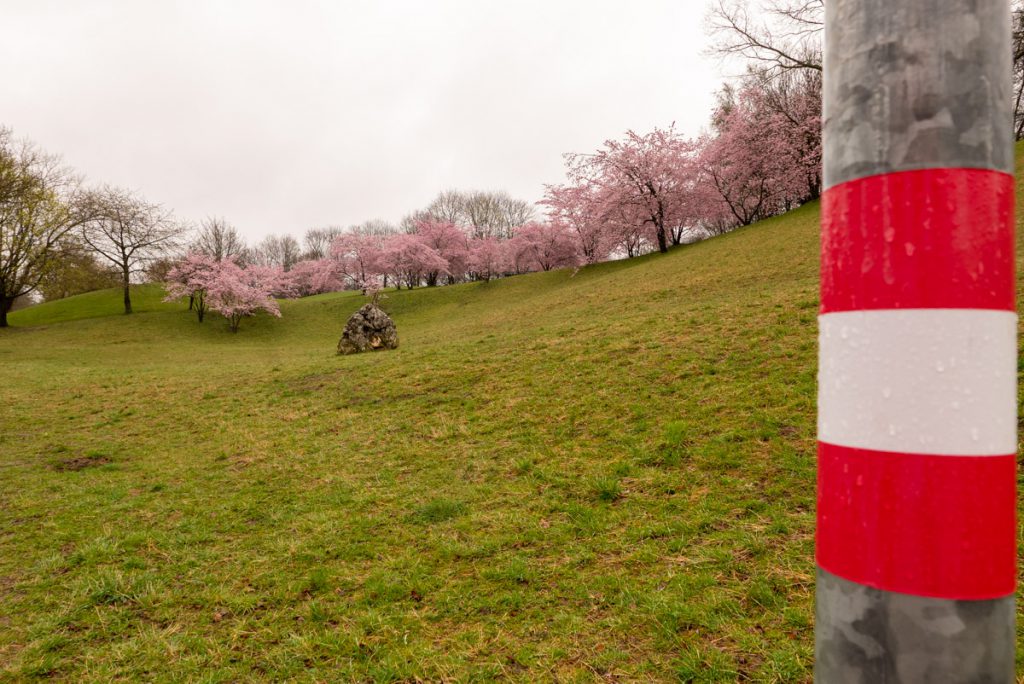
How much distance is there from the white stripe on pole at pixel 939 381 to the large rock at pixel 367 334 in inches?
735

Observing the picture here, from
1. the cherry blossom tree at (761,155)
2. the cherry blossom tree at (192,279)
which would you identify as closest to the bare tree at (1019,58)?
the cherry blossom tree at (761,155)

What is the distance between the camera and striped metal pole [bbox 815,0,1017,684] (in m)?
0.79

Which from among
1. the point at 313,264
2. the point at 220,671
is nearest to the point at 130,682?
the point at 220,671

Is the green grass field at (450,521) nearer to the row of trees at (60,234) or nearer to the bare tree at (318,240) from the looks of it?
the row of trees at (60,234)

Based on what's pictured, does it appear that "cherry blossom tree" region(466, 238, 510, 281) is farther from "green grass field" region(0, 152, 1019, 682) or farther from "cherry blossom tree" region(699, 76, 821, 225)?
"green grass field" region(0, 152, 1019, 682)

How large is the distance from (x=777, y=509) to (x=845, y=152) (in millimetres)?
4349

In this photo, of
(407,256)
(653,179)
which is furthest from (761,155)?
(407,256)

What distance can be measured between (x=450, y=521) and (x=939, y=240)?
507 cm

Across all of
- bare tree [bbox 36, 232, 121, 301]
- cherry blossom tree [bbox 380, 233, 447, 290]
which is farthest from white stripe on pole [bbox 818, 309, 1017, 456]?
cherry blossom tree [bbox 380, 233, 447, 290]

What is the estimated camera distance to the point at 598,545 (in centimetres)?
442

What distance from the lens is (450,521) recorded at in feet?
17.3

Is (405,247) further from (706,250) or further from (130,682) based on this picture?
(130,682)

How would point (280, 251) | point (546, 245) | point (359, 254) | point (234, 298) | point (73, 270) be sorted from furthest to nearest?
point (280, 251)
point (359, 254)
point (546, 245)
point (234, 298)
point (73, 270)

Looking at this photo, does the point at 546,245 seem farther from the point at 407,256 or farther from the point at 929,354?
the point at 929,354
